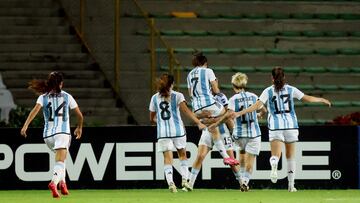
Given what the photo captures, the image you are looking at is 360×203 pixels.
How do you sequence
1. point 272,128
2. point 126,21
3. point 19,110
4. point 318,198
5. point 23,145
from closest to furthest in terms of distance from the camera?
point 318,198 → point 272,128 → point 23,145 → point 19,110 → point 126,21

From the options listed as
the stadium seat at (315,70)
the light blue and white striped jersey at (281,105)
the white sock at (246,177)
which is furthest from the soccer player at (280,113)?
the stadium seat at (315,70)

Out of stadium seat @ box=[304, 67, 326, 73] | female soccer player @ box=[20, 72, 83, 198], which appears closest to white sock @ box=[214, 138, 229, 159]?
female soccer player @ box=[20, 72, 83, 198]

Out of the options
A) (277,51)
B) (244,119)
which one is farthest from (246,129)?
(277,51)

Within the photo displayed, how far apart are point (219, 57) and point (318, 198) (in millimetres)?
9416

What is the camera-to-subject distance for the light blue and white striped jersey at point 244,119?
63.2ft

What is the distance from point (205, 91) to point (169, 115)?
994mm

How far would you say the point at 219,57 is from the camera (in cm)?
2678

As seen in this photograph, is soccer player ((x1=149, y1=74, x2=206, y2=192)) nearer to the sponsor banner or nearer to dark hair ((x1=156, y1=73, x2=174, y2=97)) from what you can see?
dark hair ((x1=156, y1=73, x2=174, y2=97))

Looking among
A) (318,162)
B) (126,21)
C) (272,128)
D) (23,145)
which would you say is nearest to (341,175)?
(318,162)

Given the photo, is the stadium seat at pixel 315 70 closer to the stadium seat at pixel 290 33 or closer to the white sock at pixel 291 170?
the stadium seat at pixel 290 33

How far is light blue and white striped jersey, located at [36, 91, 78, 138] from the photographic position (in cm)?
1795

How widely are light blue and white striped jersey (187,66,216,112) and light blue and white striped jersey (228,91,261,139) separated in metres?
0.68

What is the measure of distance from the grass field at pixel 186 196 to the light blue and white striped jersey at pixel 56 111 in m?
1.02

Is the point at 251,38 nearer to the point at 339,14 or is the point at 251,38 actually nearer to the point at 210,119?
the point at 339,14
